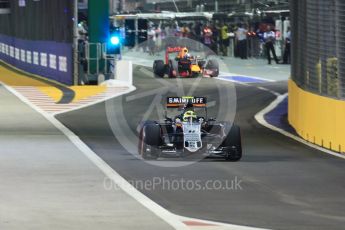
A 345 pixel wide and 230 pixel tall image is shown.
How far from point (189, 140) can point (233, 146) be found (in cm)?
73

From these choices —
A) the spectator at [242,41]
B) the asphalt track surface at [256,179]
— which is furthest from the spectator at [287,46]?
the asphalt track surface at [256,179]

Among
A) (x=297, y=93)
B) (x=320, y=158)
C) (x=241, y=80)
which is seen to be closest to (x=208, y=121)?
(x=320, y=158)

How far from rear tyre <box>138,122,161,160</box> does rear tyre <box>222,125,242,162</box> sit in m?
1.10

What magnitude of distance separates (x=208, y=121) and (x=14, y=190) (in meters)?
5.00

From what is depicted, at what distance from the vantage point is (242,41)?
2375 inches

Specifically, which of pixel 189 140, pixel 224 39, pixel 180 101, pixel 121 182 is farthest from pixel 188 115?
pixel 224 39

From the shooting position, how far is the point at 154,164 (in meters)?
17.2

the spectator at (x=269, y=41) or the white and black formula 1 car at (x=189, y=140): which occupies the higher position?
the white and black formula 1 car at (x=189, y=140)

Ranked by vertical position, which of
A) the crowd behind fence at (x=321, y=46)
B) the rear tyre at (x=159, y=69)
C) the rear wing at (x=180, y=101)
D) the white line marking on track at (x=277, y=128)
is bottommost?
the rear tyre at (x=159, y=69)

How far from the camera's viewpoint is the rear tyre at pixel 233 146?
57.7 ft

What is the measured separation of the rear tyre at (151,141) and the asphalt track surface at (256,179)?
7.7 inches

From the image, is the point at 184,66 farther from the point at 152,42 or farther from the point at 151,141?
the point at 152,42

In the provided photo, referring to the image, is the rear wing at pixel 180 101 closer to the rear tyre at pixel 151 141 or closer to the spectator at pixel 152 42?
the rear tyre at pixel 151 141

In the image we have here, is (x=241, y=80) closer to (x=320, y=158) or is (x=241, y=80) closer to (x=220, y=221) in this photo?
(x=320, y=158)
